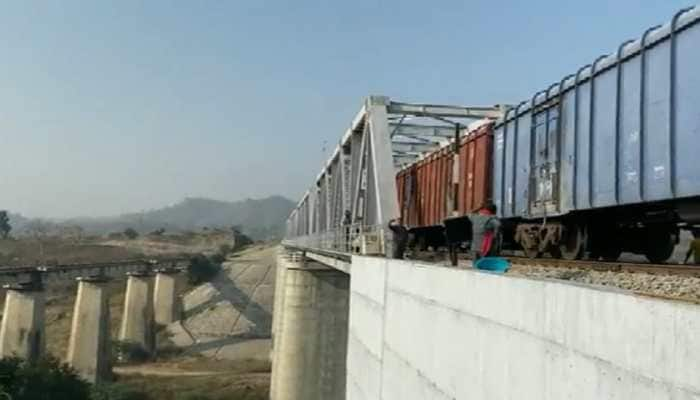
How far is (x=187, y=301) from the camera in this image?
9506 cm

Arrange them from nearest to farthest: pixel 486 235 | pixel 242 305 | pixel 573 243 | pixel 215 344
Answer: pixel 486 235
pixel 573 243
pixel 215 344
pixel 242 305

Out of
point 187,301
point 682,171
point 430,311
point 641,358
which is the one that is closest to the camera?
point 641,358

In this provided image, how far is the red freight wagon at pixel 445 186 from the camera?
18109 mm

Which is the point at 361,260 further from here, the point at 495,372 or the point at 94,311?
the point at 94,311

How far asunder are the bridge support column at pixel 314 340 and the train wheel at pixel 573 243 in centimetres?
1842

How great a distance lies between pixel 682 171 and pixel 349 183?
64.9ft

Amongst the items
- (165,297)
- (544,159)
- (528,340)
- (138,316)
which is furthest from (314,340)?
(165,297)

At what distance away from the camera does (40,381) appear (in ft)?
150

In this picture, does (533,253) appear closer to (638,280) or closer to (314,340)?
(638,280)

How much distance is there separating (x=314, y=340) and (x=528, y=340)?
90.1 feet

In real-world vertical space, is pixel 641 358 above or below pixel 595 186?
below

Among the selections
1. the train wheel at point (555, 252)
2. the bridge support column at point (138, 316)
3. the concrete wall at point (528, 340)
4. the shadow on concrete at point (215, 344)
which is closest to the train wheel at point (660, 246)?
Result: the train wheel at point (555, 252)

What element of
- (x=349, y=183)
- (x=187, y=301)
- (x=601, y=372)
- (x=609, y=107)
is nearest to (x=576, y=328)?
(x=601, y=372)

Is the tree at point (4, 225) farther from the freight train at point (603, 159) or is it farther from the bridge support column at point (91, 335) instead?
the freight train at point (603, 159)
